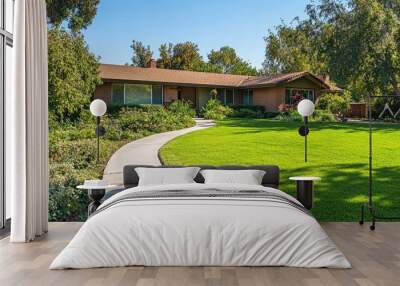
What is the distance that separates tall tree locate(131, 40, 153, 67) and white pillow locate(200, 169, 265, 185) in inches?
119

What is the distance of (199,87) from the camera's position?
9242mm

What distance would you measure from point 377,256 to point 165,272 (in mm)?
1864

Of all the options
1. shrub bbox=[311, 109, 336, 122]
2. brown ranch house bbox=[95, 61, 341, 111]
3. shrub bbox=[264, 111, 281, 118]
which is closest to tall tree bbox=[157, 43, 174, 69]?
brown ranch house bbox=[95, 61, 341, 111]

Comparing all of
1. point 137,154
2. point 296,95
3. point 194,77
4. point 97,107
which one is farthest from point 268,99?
point 97,107

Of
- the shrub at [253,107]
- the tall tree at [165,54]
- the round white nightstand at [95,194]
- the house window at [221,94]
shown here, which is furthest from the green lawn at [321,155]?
the round white nightstand at [95,194]

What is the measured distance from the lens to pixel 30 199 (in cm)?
497

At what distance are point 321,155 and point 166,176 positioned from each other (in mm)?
2981

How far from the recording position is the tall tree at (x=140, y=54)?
8052mm

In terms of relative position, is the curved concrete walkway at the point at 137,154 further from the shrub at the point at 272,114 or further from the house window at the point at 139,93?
the house window at the point at 139,93

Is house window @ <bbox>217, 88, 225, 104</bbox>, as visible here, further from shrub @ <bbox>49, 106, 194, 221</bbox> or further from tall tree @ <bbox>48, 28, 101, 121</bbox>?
tall tree @ <bbox>48, 28, 101, 121</bbox>

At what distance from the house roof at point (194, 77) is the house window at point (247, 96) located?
0.13 meters

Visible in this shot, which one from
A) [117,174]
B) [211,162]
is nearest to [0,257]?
[117,174]

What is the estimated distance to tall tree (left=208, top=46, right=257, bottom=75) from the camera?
8219 mm

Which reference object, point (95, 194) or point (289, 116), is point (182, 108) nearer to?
point (289, 116)
